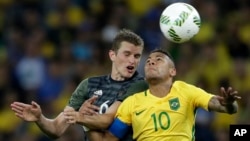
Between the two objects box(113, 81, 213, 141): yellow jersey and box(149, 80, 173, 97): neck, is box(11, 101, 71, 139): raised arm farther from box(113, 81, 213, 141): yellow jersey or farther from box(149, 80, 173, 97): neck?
box(149, 80, 173, 97): neck

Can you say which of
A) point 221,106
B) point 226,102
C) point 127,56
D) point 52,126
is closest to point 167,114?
point 221,106

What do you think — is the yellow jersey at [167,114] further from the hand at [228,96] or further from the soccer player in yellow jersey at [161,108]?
the hand at [228,96]

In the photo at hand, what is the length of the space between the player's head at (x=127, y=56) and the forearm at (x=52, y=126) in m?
0.77

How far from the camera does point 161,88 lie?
1165cm

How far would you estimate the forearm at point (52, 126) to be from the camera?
468 inches

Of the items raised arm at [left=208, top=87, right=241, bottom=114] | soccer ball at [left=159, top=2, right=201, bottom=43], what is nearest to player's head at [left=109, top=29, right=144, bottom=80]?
soccer ball at [left=159, top=2, right=201, bottom=43]

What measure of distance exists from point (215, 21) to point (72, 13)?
9.64 feet

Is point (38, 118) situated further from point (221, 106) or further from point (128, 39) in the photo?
point (221, 106)

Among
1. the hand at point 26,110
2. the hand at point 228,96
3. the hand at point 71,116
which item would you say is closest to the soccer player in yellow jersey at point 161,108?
the hand at point 228,96

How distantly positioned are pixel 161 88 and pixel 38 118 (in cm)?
135

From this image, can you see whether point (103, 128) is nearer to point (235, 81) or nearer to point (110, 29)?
point (235, 81)

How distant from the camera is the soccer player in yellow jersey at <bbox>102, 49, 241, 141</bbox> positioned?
11375 millimetres

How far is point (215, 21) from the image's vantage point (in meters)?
18.6

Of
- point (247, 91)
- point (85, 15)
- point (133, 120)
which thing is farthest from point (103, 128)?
point (85, 15)
